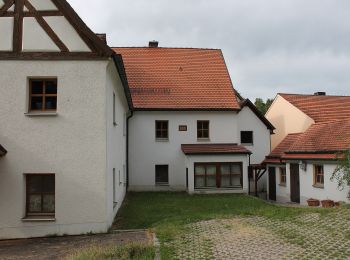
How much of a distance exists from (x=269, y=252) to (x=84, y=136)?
6432 millimetres

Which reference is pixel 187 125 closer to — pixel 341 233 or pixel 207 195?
pixel 207 195

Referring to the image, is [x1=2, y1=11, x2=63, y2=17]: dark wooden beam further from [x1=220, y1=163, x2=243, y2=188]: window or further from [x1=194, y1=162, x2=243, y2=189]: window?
[x1=220, y1=163, x2=243, y2=188]: window

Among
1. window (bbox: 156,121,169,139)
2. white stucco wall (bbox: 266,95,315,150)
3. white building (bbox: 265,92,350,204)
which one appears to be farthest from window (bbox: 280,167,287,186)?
window (bbox: 156,121,169,139)

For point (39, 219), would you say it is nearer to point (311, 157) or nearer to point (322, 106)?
point (311, 157)

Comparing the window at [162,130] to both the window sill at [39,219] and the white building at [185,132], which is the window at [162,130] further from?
the window sill at [39,219]

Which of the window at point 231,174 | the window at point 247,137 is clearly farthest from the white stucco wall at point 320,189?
the window at point 247,137

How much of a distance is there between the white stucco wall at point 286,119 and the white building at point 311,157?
0.07 meters

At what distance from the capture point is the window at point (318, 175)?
19.0m

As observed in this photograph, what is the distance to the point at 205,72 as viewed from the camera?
27359mm

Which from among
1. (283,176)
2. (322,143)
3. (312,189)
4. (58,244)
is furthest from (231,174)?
(58,244)

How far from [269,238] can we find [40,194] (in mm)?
7048

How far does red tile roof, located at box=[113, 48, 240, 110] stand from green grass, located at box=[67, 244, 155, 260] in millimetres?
15394

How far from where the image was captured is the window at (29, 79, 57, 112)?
1191 cm

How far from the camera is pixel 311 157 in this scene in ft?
64.0
